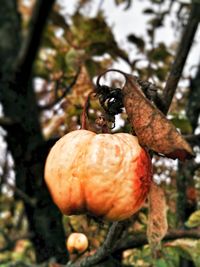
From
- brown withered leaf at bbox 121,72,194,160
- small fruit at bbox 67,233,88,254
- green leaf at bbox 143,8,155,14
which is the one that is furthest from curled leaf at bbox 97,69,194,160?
green leaf at bbox 143,8,155,14

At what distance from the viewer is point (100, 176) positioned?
0.94 meters

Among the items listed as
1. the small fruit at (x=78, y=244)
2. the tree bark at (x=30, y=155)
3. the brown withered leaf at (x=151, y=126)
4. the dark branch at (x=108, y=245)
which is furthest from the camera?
the tree bark at (x=30, y=155)

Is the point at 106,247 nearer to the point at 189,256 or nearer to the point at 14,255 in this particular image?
the point at 189,256

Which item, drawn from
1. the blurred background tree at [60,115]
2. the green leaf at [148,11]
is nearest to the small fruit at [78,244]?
the blurred background tree at [60,115]

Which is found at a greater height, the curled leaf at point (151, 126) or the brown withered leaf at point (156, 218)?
the curled leaf at point (151, 126)

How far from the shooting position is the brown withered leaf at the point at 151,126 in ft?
2.94

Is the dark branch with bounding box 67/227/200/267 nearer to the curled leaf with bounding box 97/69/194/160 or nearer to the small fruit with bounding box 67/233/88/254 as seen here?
the small fruit with bounding box 67/233/88/254

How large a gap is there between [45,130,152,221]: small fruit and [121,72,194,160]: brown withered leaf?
0.15 ft

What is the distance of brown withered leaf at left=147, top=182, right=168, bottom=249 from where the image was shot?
100 cm

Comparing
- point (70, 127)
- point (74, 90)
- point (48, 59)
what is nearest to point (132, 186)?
point (70, 127)

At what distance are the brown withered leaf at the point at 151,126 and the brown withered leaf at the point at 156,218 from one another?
127 mm

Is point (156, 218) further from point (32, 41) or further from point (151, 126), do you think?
point (32, 41)

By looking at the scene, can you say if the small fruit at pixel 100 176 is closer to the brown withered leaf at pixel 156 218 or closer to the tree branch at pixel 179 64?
the brown withered leaf at pixel 156 218

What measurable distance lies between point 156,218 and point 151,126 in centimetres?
21
